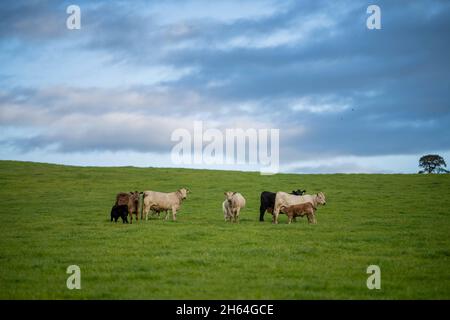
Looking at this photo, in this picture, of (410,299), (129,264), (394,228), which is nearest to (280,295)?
(410,299)

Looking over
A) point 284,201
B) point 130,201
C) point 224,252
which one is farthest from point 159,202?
point 224,252

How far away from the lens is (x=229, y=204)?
89.2 ft

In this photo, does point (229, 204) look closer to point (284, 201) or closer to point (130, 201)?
point (284, 201)

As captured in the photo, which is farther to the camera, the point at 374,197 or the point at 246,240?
the point at 374,197

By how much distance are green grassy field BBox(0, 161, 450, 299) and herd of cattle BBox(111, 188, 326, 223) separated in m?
0.87

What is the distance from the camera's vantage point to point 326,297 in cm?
1179

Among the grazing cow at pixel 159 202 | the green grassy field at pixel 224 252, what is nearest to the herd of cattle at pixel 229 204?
the grazing cow at pixel 159 202

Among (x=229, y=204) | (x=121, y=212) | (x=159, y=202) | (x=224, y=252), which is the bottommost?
(x=224, y=252)

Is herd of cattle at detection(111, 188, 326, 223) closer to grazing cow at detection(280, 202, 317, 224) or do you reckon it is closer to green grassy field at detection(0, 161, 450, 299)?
grazing cow at detection(280, 202, 317, 224)

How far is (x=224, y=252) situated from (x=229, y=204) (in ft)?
32.5

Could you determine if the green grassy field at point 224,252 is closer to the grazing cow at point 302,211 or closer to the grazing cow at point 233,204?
the grazing cow at point 233,204

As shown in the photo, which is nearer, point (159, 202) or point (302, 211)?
point (302, 211)

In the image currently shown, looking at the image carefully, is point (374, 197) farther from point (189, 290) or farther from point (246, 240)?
point (189, 290)
